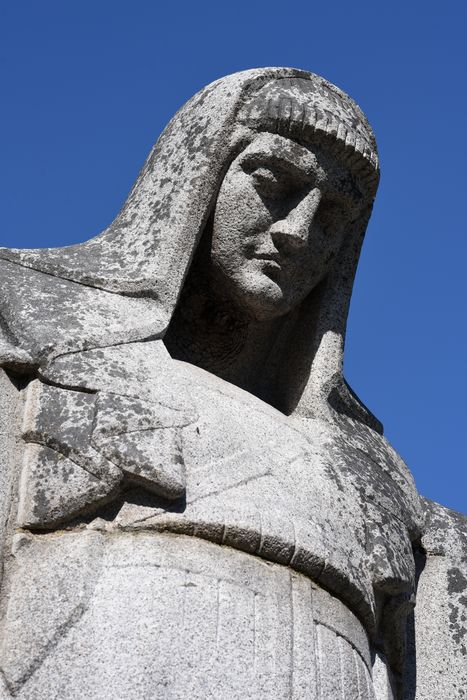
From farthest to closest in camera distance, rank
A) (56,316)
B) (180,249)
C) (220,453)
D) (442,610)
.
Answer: (442,610) → (180,249) → (56,316) → (220,453)

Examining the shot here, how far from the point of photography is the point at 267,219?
18.9ft

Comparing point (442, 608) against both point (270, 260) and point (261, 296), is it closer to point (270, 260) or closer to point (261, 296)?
point (261, 296)

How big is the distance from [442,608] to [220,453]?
1.44 metres

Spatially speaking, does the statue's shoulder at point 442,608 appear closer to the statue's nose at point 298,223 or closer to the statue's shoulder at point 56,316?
the statue's nose at point 298,223

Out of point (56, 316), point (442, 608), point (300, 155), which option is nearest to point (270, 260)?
point (300, 155)

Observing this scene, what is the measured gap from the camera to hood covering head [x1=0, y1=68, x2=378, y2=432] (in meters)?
5.25

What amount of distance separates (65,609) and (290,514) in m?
0.87

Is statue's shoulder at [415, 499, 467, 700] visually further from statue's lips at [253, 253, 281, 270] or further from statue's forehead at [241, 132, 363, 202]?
statue's forehead at [241, 132, 363, 202]

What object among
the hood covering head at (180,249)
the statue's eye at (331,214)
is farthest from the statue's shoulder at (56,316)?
the statue's eye at (331,214)

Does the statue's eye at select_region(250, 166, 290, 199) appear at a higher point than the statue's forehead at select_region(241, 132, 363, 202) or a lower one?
lower

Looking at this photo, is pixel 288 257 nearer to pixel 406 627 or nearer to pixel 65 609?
pixel 406 627

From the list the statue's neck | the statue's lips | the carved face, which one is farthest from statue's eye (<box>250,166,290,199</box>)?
the statue's neck

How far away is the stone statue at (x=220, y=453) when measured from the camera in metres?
4.55

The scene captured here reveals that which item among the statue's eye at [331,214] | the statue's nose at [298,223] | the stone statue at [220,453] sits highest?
the statue's eye at [331,214]
